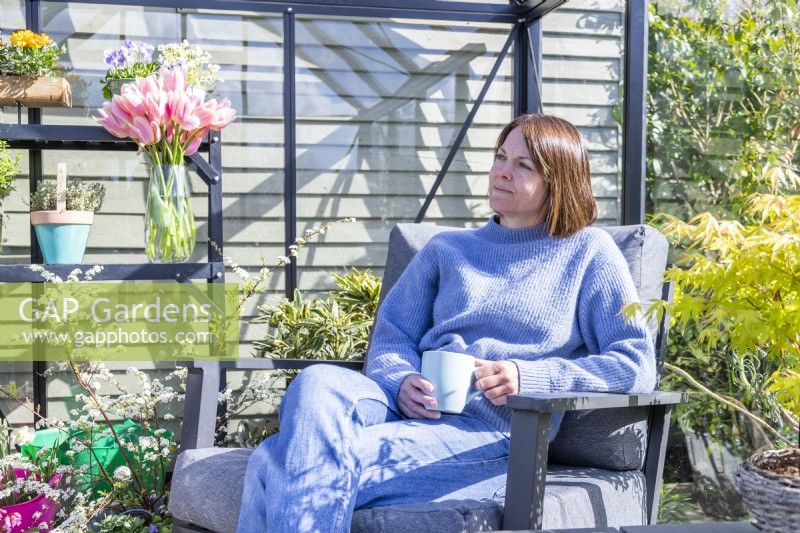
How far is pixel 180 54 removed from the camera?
10.6ft

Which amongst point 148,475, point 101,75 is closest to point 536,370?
point 148,475

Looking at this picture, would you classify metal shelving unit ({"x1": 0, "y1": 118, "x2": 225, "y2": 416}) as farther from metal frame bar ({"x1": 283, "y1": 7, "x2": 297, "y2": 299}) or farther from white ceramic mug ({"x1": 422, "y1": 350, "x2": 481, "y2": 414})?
white ceramic mug ({"x1": 422, "y1": 350, "x2": 481, "y2": 414})

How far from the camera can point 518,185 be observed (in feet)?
7.13

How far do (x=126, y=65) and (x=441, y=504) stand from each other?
7.38 ft

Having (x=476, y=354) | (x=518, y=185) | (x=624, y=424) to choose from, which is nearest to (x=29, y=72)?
(x=518, y=185)

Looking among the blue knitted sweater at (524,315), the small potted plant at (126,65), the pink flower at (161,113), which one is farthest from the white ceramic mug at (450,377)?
the small potted plant at (126,65)

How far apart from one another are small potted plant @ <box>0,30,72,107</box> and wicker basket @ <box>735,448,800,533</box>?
287 cm

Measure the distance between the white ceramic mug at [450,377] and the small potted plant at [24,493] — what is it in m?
1.29

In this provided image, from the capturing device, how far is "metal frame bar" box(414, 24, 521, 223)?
3943 millimetres

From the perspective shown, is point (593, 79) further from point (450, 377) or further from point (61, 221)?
point (450, 377)

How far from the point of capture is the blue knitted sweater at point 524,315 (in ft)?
6.37

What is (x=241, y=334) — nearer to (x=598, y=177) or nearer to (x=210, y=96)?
(x=210, y=96)

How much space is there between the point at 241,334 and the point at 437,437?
2.12 m

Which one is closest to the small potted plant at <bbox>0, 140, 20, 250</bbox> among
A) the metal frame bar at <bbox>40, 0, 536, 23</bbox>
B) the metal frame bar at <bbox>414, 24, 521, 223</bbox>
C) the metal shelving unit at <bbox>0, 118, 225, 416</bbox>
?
the metal shelving unit at <bbox>0, 118, 225, 416</bbox>
